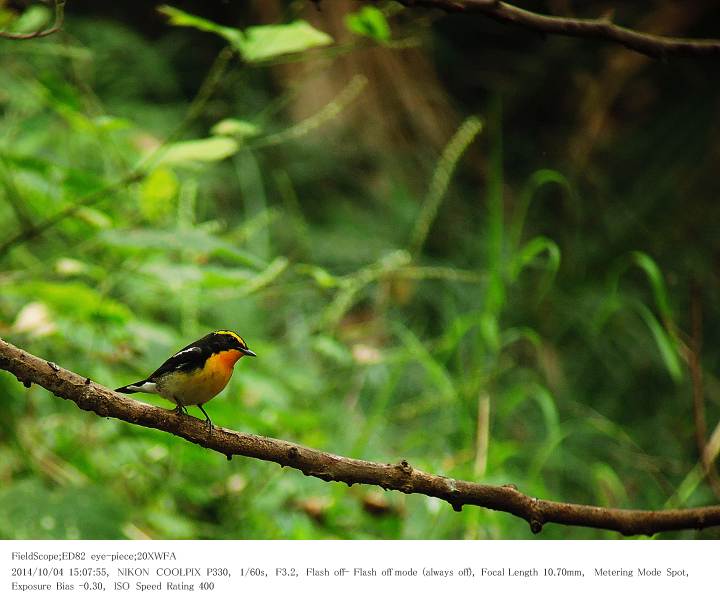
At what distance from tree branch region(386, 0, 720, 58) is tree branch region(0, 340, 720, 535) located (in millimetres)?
513

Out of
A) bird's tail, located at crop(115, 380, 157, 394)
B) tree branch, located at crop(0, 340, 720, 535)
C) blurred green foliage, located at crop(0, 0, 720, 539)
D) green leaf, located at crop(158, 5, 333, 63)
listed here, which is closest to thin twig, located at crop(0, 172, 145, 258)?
blurred green foliage, located at crop(0, 0, 720, 539)

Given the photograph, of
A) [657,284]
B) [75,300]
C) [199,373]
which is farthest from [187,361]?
[657,284]

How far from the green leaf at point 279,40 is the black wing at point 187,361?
486 mm

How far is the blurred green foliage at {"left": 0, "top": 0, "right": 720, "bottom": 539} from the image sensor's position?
127 cm

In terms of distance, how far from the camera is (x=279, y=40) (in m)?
1.13

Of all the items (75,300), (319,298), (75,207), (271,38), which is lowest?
(319,298)

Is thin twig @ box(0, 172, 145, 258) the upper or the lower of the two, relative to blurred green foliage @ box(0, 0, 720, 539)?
upper

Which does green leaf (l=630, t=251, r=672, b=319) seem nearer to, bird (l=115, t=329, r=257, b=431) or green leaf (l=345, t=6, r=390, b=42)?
green leaf (l=345, t=6, r=390, b=42)

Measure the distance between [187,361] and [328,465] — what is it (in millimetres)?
249

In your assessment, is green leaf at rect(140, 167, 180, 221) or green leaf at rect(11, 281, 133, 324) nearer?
green leaf at rect(11, 281, 133, 324)

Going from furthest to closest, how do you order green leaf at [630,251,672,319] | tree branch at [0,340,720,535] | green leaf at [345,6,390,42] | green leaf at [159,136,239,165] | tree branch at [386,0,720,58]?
green leaf at [630,251,672,319], green leaf at [159,136,239,165], green leaf at [345,6,390,42], tree branch at [386,0,720,58], tree branch at [0,340,720,535]

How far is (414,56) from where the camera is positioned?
2.73 meters

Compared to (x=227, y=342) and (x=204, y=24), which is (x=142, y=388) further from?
(x=204, y=24)
